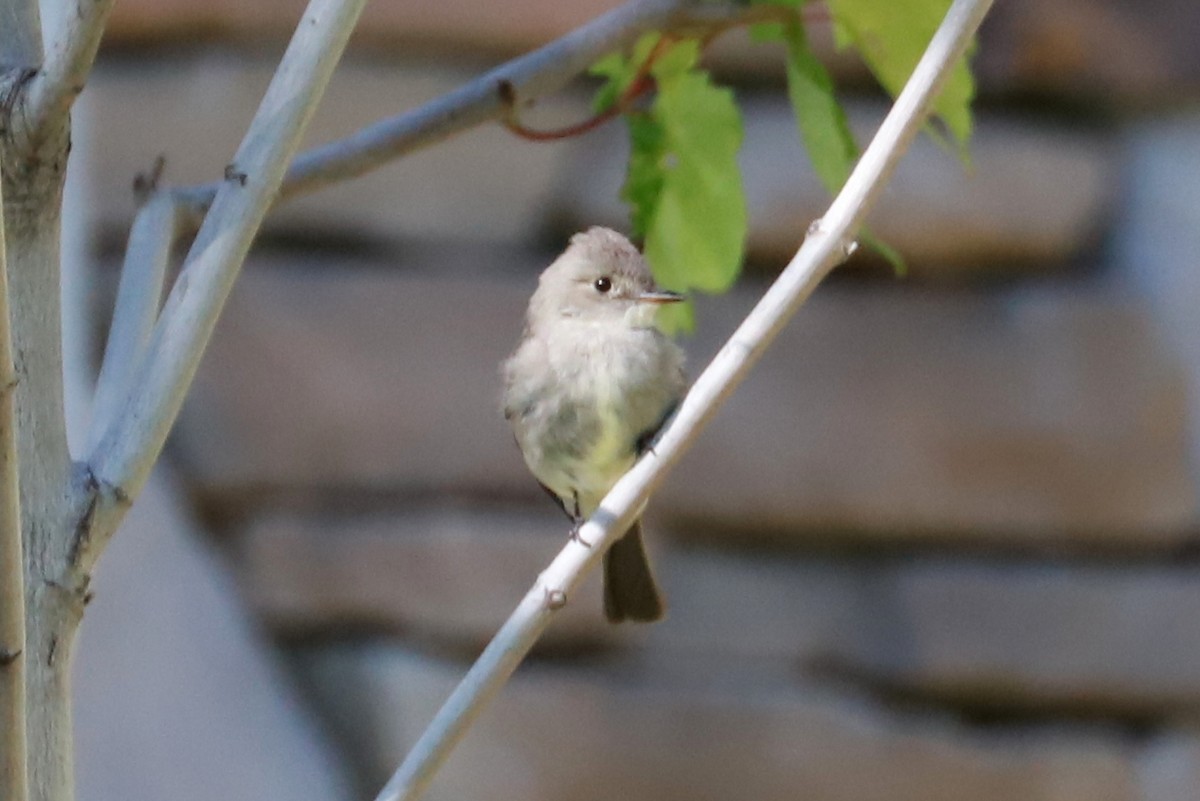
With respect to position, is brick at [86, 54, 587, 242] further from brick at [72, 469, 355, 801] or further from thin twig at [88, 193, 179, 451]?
thin twig at [88, 193, 179, 451]

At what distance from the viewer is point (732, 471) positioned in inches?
90.4

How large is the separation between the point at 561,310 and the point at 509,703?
0.91m

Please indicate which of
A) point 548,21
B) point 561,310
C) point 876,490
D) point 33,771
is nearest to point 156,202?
point 33,771

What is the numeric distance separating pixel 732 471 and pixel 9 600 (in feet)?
5.38

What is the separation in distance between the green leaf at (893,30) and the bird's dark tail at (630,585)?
2.25ft

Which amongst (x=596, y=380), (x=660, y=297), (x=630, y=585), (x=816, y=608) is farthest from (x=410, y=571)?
(x=660, y=297)

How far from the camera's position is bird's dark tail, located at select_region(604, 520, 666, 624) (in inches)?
64.9

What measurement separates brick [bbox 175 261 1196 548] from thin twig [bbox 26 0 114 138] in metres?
1.38

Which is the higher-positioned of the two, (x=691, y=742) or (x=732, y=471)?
(x=732, y=471)

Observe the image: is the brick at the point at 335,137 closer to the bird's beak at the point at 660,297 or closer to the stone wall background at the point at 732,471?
the stone wall background at the point at 732,471

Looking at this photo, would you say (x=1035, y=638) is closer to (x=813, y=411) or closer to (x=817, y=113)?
(x=813, y=411)

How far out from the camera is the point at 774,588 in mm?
2350

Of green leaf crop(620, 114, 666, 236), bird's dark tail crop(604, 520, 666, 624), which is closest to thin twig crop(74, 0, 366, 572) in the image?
green leaf crop(620, 114, 666, 236)

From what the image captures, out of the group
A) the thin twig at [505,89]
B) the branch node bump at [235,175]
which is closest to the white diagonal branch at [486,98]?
the thin twig at [505,89]
